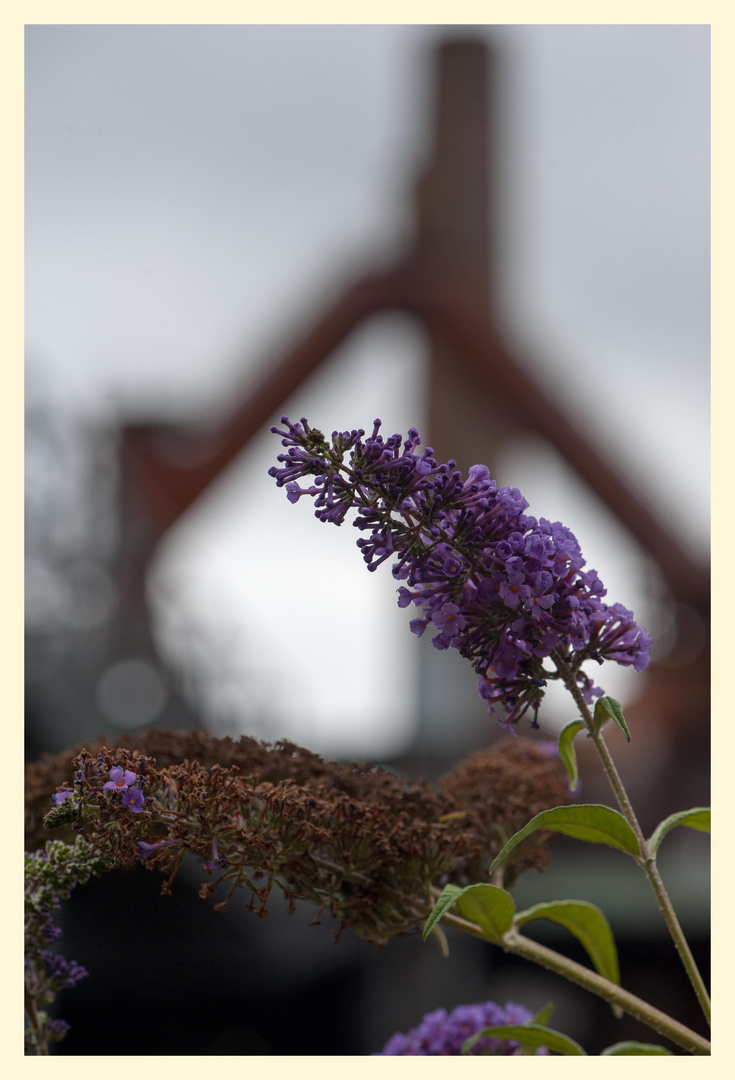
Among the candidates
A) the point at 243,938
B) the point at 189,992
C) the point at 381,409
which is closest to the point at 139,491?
the point at 381,409

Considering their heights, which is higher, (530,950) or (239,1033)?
(530,950)

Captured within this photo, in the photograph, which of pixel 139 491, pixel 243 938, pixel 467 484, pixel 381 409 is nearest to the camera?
pixel 467 484

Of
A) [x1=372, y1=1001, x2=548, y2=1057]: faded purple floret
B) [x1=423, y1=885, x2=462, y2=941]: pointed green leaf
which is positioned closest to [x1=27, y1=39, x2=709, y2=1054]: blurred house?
[x1=372, y1=1001, x2=548, y2=1057]: faded purple floret

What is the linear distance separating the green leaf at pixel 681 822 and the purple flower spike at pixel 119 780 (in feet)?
0.71

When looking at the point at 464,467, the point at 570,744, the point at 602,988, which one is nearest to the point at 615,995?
the point at 602,988

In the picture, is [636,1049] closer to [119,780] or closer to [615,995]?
[615,995]

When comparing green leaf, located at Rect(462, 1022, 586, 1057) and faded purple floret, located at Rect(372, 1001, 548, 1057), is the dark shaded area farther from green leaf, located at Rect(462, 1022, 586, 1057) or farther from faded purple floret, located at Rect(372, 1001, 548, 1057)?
green leaf, located at Rect(462, 1022, 586, 1057)

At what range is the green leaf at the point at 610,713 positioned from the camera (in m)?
0.36

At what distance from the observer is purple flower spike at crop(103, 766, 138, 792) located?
14.1 inches

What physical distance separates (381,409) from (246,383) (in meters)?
0.35

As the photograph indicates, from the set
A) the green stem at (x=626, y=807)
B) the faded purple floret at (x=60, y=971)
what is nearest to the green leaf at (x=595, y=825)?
the green stem at (x=626, y=807)

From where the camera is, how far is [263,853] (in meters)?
0.38

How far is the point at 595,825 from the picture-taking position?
0.38m
